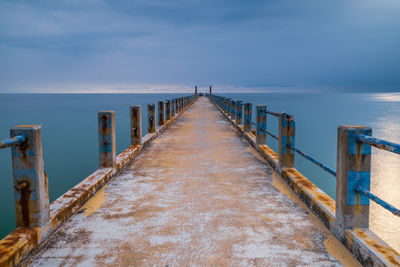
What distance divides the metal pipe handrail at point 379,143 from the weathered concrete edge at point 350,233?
2.68 ft

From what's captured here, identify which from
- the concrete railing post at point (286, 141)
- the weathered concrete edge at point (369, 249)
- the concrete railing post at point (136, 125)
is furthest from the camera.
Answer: the concrete railing post at point (136, 125)

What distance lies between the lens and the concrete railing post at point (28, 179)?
2934 mm

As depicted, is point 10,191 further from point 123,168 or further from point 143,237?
point 143,237

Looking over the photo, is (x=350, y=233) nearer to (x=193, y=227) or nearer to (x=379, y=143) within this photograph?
(x=379, y=143)

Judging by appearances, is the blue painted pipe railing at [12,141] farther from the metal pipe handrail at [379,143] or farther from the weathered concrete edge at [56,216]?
the metal pipe handrail at [379,143]

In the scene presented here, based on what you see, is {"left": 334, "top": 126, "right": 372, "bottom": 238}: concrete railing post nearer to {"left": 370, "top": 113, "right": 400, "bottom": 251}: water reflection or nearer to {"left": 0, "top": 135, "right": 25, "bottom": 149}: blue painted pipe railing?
{"left": 0, "top": 135, "right": 25, "bottom": 149}: blue painted pipe railing

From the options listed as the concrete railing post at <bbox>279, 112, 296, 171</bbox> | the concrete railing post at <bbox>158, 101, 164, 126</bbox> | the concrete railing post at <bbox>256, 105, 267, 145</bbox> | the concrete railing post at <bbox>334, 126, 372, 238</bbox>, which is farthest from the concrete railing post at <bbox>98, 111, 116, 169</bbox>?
the concrete railing post at <bbox>158, 101, 164, 126</bbox>

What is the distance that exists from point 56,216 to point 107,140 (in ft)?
7.50

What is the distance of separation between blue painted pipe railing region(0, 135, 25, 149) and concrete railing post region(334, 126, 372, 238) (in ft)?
9.91

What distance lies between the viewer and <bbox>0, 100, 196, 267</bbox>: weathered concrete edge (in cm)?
261

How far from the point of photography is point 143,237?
316 cm

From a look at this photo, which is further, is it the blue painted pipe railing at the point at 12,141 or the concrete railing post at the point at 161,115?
the concrete railing post at the point at 161,115

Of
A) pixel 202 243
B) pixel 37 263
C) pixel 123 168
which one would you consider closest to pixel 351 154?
pixel 202 243

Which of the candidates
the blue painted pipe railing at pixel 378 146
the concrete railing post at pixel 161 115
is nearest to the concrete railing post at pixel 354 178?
the blue painted pipe railing at pixel 378 146
